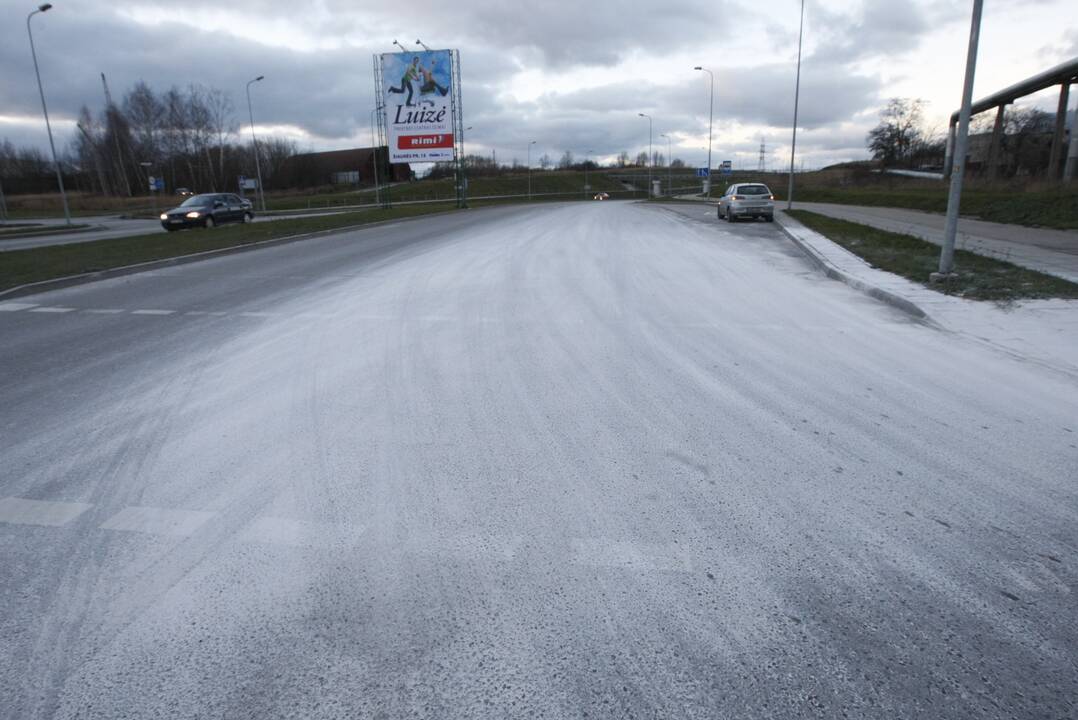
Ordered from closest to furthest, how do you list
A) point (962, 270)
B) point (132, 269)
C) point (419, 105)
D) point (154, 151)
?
point (962, 270) < point (132, 269) < point (419, 105) < point (154, 151)

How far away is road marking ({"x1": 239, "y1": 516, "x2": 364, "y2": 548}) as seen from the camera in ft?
11.2

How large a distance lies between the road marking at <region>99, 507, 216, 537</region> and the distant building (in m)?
105

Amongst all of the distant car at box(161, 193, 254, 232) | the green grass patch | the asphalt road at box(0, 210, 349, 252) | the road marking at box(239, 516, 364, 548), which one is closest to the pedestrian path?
the green grass patch

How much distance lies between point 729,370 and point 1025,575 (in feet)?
11.8

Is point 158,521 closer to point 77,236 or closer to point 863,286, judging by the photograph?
point 863,286

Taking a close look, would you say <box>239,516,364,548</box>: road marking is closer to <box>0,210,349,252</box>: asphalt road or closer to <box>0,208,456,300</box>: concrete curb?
<box>0,208,456,300</box>: concrete curb

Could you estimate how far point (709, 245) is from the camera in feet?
65.6

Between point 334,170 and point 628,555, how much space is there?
119m

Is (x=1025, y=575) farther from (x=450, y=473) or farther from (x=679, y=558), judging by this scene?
(x=450, y=473)

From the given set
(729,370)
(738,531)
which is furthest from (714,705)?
(729,370)

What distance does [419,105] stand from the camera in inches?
1690

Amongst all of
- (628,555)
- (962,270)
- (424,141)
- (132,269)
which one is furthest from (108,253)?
(424,141)

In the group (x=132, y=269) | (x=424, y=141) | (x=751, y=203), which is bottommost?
(x=132, y=269)

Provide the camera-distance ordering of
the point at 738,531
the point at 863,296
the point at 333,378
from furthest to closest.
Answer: the point at 863,296, the point at 333,378, the point at 738,531
